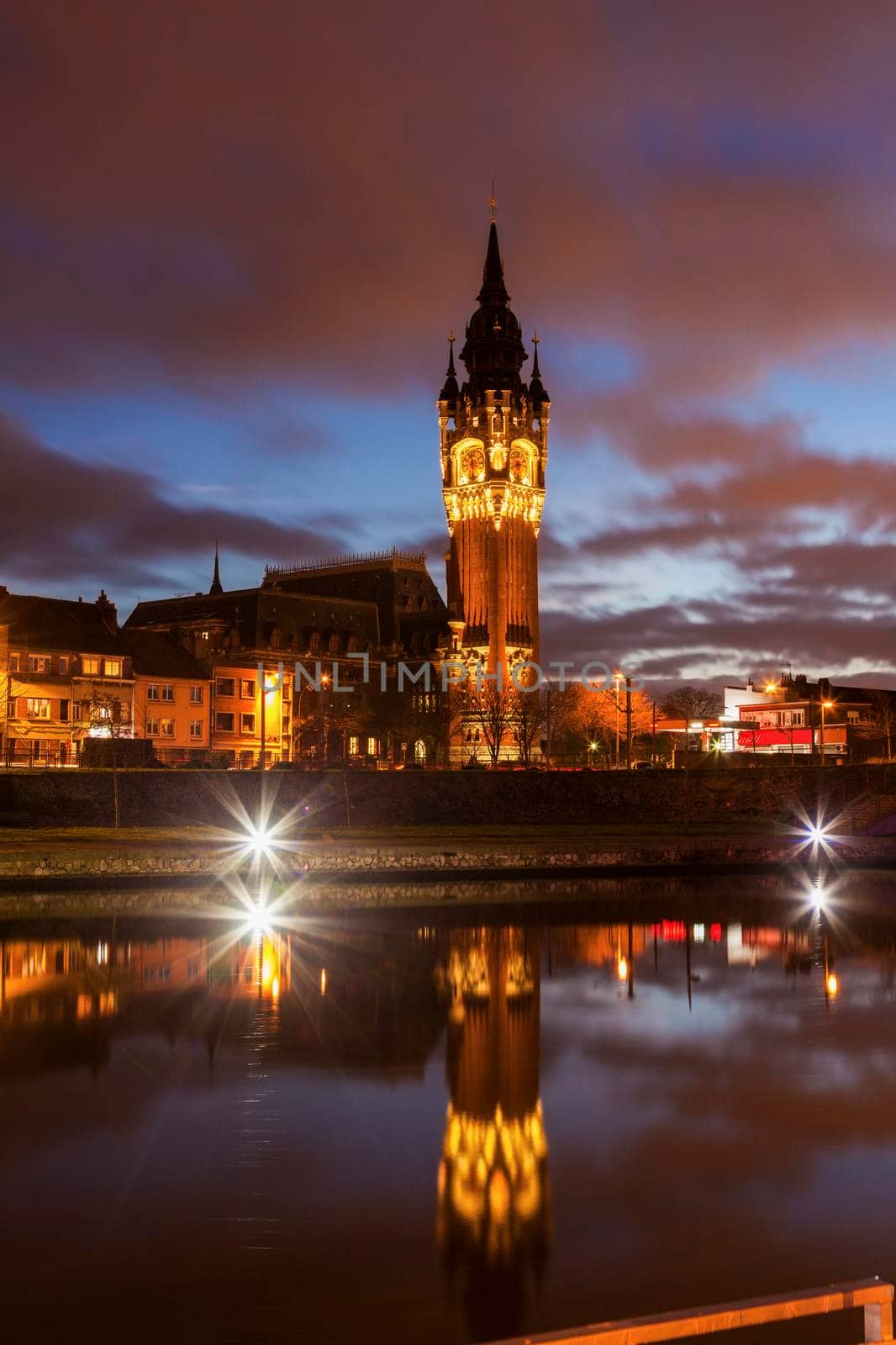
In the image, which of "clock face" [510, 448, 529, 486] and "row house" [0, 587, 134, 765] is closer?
"row house" [0, 587, 134, 765]

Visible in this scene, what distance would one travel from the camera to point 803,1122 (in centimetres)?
2259

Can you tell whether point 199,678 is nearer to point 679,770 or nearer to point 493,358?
point 679,770

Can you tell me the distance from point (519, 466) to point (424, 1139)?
466 feet

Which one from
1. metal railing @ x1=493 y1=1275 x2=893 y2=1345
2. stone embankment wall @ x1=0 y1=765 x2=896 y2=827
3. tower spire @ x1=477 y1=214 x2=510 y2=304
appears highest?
tower spire @ x1=477 y1=214 x2=510 y2=304

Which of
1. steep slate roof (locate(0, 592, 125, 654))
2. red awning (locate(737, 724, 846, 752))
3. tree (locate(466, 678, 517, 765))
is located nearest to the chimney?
steep slate roof (locate(0, 592, 125, 654))

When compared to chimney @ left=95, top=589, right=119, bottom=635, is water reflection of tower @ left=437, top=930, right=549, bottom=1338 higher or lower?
lower

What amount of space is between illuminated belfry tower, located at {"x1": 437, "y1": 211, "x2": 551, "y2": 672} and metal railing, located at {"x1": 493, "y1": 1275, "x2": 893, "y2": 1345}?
140 metres

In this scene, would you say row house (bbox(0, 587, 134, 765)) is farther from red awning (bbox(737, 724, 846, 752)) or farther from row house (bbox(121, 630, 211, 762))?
red awning (bbox(737, 724, 846, 752))

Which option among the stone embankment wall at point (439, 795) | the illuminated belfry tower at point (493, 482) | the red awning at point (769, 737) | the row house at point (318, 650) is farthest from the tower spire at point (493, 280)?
the stone embankment wall at point (439, 795)

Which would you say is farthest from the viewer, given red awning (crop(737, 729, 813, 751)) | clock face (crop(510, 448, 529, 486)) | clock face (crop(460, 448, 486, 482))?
clock face (crop(510, 448, 529, 486))

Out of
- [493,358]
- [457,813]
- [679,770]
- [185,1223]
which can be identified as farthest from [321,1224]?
[493,358]

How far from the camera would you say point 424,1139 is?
21.5m

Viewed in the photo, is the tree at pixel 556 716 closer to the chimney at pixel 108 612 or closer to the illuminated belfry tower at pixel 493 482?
the illuminated belfry tower at pixel 493 482

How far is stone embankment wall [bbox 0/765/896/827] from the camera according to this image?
74.7m
